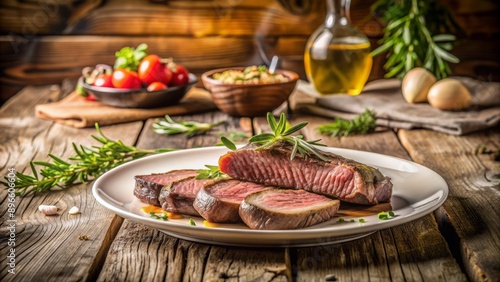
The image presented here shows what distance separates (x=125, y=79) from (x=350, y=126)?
976 millimetres

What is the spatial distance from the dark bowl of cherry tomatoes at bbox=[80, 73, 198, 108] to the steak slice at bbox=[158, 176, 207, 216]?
1373mm

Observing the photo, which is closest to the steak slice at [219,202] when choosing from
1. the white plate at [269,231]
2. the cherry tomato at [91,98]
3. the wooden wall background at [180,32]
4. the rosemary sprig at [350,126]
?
the white plate at [269,231]

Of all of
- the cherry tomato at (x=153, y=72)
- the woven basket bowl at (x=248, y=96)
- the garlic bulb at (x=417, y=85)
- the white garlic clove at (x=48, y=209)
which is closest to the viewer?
the white garlic clove at (x=48, y=209)

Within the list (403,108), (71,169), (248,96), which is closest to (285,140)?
(71,169)

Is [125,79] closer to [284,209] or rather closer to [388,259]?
[284,209]

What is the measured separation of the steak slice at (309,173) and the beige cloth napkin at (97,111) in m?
1.29

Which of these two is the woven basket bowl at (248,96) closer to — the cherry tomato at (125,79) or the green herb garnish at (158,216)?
the cherry tomato at (125,79)

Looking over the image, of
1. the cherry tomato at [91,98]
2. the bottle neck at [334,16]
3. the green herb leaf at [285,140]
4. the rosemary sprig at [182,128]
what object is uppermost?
the green herb leaf at [285,140]

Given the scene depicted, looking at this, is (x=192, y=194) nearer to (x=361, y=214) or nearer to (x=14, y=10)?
(x=361, y=214)

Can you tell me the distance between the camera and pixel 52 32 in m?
3.83

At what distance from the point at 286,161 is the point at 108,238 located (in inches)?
17.2

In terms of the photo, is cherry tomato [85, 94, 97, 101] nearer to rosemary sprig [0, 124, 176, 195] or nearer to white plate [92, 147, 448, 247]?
rosemary sprig [0, 124, 176, 195]

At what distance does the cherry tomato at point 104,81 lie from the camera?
9.82 ft

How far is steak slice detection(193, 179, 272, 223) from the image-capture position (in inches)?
56.8
